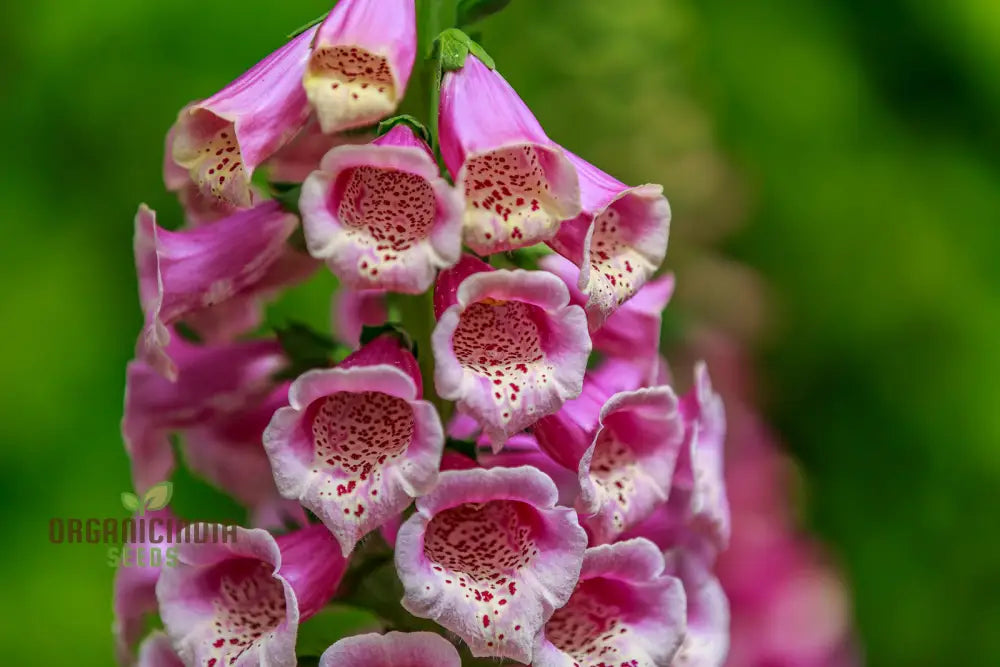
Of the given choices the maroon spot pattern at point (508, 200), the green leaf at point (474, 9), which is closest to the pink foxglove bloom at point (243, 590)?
the maroon spot pattern at point (508, 200)

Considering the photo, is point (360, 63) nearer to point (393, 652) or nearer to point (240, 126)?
point (240, 126)

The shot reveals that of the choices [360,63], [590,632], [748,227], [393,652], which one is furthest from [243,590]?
[748,227]

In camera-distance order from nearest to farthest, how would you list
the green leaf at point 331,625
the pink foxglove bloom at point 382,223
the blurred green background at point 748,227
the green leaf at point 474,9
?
the pink foxglove bloom at point 382,223, the green leaf at point 474,9, the green leaf at point 331,625, the blurred green background at point 748,227

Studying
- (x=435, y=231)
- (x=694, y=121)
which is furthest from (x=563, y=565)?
(x=694, y=121)

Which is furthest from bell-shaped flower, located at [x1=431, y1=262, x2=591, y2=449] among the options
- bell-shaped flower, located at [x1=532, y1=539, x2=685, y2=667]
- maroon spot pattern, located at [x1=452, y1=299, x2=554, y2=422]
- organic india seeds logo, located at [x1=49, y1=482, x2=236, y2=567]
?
organic india seeds logo, located at [x1=49, y1=482, x2=236, y2=567]

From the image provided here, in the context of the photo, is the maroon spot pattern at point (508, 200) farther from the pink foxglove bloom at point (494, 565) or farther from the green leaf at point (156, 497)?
the green leaf at point (156, 497)

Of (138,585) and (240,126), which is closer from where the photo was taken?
(240,126)

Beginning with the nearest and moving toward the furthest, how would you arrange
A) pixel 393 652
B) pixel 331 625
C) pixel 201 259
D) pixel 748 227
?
1. pixel 393 652
2. pixel 201 259
3. pixel 331 625
4. pixel 748 227

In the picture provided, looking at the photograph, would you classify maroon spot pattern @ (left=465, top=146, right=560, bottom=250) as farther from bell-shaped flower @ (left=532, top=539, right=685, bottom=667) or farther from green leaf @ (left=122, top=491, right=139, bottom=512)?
green leaf @ (left=122, top=491, right=139, bottom=512)
